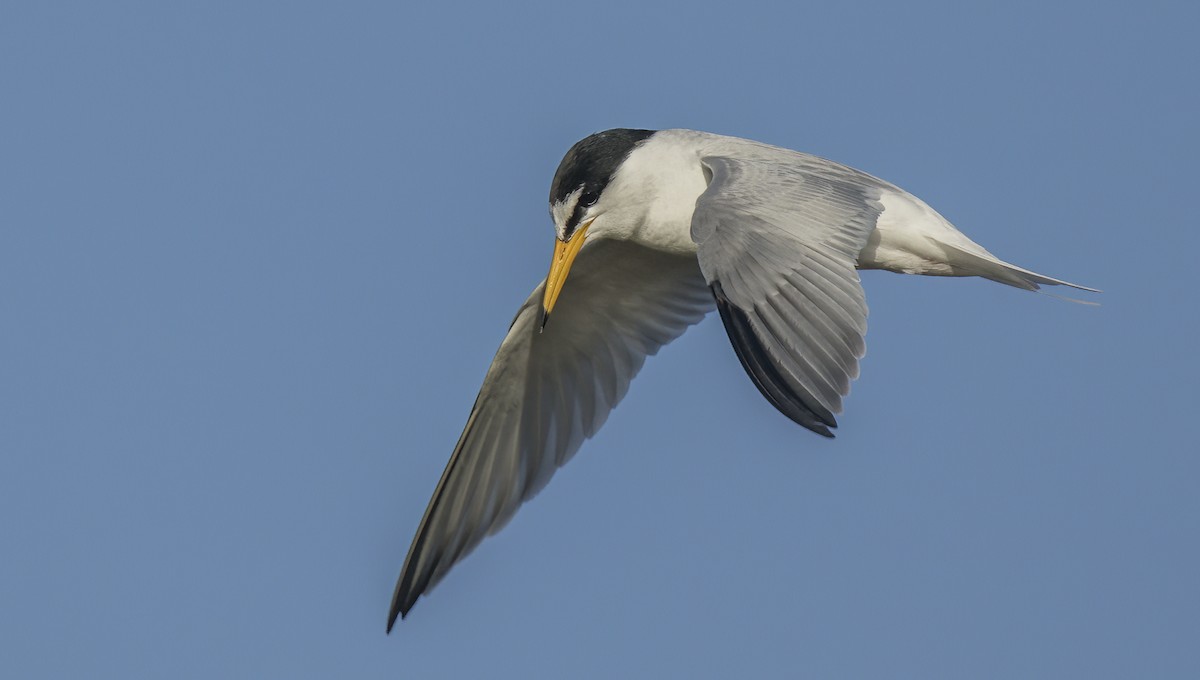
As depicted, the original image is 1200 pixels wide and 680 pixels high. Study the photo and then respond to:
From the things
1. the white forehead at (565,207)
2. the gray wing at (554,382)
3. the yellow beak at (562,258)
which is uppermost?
the white forehead at (565,207)

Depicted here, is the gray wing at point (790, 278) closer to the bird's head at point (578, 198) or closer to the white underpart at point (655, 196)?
the white underpart at point (655, 196)

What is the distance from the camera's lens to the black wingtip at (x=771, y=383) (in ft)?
22.0

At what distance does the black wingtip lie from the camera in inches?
264

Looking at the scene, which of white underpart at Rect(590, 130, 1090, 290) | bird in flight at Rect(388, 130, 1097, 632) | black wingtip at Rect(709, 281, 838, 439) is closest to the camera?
black wingtip at Rect(709, 281, 838, 439)

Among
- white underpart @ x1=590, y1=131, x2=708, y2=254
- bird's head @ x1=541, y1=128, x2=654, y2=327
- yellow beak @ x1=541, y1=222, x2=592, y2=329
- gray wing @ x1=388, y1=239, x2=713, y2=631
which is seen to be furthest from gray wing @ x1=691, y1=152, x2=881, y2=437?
gray wing @ x1=388, y1=239, x2=713, y2=631

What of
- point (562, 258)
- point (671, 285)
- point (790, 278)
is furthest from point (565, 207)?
point (790, 278)

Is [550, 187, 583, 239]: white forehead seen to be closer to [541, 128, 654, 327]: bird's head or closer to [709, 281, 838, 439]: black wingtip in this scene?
[541, 128, 654, 327]: bird's head

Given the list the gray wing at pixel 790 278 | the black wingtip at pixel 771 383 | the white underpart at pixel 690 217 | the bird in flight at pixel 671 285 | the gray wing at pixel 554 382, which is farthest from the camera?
the gray wing at pixel 554 382

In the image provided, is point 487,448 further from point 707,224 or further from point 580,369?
point 707,224

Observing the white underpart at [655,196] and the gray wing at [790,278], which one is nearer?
the gray wing at [790,278]

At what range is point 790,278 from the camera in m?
7.23

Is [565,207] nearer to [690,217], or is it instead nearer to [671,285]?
[690,217]

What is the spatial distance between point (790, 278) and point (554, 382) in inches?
128

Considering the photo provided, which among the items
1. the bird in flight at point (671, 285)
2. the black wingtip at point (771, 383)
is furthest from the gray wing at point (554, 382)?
the black wingtip at point (771, 383)
